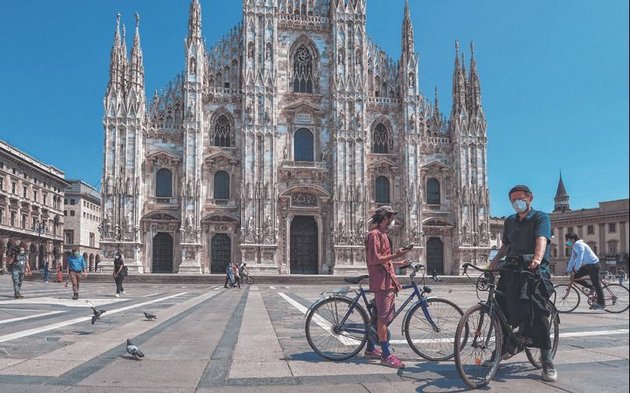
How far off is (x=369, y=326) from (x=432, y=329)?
0.73 metres

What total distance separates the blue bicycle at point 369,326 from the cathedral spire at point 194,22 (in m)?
35.3

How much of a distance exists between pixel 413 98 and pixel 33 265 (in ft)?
148

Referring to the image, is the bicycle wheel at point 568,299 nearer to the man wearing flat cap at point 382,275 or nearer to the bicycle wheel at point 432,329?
the bicycle wheel at point 432,329

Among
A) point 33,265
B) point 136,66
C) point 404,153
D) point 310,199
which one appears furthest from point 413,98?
point 33,265

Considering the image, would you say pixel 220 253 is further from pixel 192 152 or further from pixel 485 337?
pixel 485 337

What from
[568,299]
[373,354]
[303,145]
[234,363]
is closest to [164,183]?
[303,145]

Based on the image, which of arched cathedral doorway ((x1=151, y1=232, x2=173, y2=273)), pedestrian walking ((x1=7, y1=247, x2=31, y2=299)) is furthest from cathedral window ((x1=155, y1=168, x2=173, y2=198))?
pedestrian walking ((x1=7, y1=247, x2=31, y2=299))

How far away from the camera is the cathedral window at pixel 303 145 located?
131ft

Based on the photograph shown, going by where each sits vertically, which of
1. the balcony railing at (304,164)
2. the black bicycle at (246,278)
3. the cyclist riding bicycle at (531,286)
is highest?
the balcony railing at (304,164)

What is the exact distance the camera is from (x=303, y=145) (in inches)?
1581

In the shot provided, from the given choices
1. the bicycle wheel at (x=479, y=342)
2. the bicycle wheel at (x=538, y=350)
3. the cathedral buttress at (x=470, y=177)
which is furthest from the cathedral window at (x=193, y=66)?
the bicycle wheel at (x=479, y=342)

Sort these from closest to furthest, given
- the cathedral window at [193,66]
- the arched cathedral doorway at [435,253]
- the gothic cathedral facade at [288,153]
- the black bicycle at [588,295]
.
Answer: the black bicycle at [588,295] < the gothic cathedral facade at [288,153] < the cathedral window at [193,66] < the arched cathedral doorway at [435,253]

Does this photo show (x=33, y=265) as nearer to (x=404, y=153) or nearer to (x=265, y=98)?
(x=265, y=98)

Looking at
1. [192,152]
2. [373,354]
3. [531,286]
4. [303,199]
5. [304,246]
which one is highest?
[192,152]
